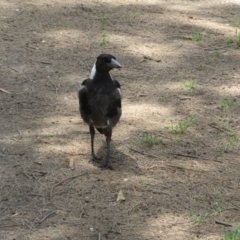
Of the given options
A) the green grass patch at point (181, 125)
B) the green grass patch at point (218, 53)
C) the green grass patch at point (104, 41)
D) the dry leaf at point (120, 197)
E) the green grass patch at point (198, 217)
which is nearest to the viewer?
the green grass patch at point (198, 217)

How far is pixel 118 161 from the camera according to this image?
6.25 meters

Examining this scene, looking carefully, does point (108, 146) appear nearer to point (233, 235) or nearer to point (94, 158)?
point (94, 158)

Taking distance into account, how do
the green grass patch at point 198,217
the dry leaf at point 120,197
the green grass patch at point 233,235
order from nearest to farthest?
1. the green grass patch at point 233,235
2. the green grass patch at point 198,217
3. the dry leaf at point 120,197

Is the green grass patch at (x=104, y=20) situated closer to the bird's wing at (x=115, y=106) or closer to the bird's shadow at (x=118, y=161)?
the bird's shadow at (x=118, y=161)

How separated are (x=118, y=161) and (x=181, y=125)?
858mm

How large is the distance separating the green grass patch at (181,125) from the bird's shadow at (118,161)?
66 cm

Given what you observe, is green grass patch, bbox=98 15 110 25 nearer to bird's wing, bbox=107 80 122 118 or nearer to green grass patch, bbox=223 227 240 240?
bird's wing, bbox=107 80 122 118

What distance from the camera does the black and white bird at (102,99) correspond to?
607 centimetres

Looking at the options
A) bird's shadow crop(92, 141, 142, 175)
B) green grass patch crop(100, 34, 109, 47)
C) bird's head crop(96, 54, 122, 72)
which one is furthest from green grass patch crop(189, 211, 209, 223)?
green grass patch crop(100, 34, 109, 47)

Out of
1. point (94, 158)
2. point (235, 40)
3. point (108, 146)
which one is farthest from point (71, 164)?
point (235, 40)

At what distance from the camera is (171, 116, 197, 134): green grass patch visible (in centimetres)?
671

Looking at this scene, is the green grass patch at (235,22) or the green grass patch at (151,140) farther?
the green grass patch at (235,22)

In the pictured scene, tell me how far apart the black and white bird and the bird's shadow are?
0.09 meters

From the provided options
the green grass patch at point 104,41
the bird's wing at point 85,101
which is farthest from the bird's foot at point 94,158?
the green grass patch at point 104,41
